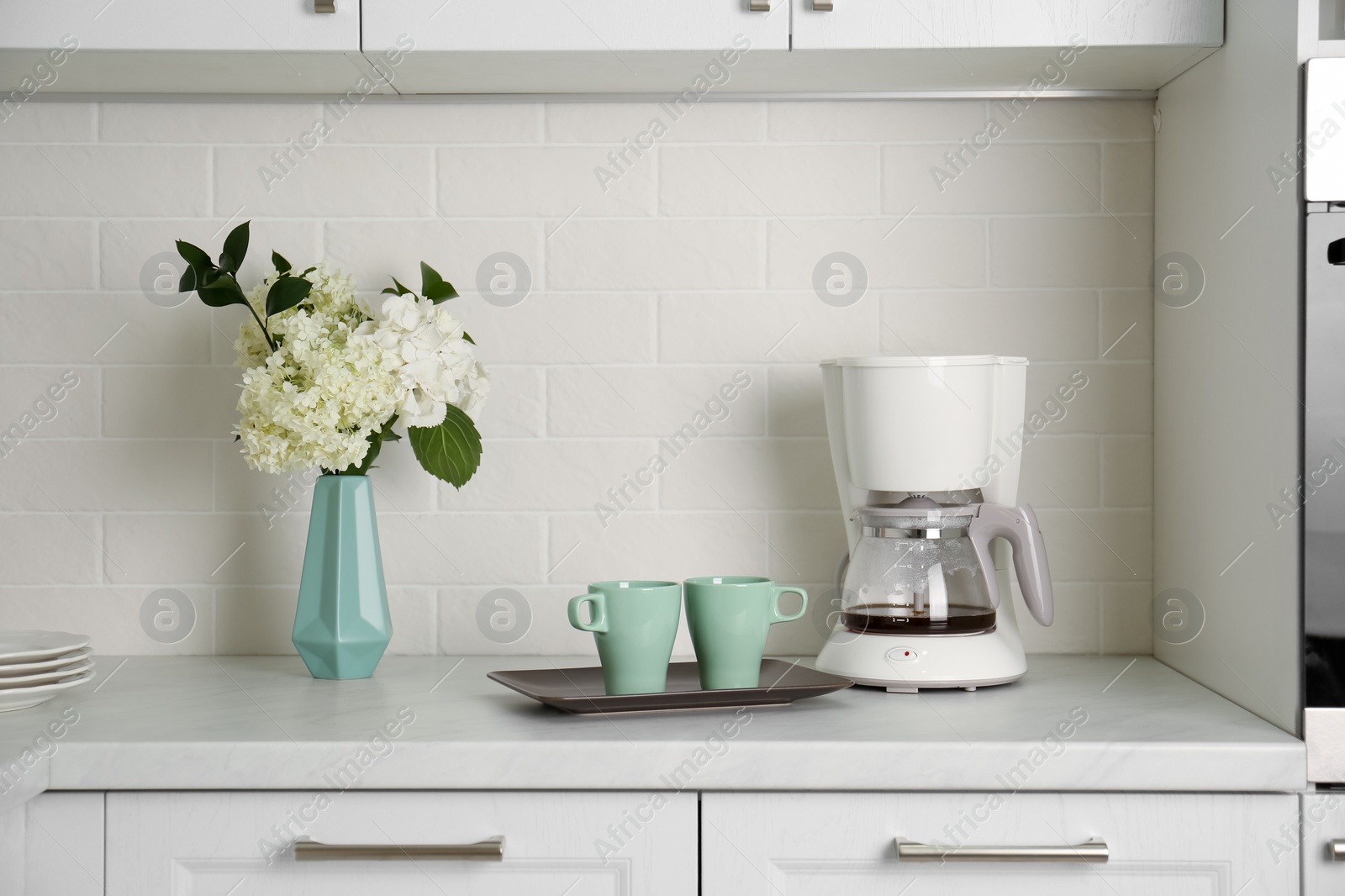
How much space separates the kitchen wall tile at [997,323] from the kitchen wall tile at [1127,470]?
0.12 meters

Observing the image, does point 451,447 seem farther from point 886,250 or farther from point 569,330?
point 886,250

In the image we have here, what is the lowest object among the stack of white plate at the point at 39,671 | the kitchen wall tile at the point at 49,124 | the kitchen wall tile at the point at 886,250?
the stack of white plate at the point at 39,671

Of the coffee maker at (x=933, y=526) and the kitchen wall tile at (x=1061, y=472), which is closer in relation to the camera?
the coffee maker at (x=933, y=526)

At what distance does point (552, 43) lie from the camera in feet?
3.73

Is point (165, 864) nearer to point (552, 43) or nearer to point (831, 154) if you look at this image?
point (552, 43)

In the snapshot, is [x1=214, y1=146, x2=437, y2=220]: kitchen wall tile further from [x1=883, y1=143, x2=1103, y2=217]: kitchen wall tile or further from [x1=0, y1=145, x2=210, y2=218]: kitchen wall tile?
[x1=883, y1=143, x2=1103, y2=217]: kitchen wall tile

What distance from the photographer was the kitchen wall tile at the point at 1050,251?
1.35 metres

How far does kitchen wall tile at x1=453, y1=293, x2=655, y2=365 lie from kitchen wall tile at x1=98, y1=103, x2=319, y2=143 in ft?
1.05

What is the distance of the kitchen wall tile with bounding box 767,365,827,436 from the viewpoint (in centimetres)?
135

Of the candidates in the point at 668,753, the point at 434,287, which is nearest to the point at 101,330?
the point at 434,287

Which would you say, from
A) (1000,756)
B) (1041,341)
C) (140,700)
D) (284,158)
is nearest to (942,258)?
(1041,341)

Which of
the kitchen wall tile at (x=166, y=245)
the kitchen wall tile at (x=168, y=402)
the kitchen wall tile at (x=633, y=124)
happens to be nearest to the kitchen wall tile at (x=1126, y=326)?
the kitchen wall tile at (x=633, y=124)

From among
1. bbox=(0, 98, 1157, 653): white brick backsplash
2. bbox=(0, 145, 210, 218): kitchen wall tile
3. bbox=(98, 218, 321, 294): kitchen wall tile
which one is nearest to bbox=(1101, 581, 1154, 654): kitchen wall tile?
bbox=(0, 98, 1157, 653): white brick backsplash

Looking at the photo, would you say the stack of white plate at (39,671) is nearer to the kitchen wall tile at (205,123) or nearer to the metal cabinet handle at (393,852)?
the metal cabinet handle at (393,852)
